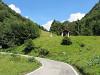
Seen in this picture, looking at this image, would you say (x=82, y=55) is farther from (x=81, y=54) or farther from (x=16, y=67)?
(x=16, y=67)

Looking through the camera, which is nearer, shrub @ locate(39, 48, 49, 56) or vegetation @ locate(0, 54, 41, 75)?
vegetation @ locate(0, 54, 41, 75)

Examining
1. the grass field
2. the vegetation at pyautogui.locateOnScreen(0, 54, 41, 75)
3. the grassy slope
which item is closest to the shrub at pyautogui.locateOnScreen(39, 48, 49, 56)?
the grass field

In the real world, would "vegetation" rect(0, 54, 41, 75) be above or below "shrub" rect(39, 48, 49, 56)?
above

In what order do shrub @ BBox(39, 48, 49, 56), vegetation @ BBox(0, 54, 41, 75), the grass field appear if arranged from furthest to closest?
1. shrub @ BBox(39, 48, 49, 56)
2. the grass field
3. vegetation @ BBox(0, 54, 41, 75)

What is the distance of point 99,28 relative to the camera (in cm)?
6338

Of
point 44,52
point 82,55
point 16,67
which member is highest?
point 16,67

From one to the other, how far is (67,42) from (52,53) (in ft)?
24.3

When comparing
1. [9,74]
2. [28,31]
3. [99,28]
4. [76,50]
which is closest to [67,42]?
[76,50]

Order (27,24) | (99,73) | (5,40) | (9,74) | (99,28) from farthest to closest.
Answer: (99,28), (27,24), (5,40), (9,74), (99,73)

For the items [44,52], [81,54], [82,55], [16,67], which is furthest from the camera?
[44,52]

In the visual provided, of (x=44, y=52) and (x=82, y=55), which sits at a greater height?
(x=82, y=55)

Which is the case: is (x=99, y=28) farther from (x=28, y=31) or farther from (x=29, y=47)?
(x=29, y=47)

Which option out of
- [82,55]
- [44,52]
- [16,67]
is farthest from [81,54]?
[16,67]

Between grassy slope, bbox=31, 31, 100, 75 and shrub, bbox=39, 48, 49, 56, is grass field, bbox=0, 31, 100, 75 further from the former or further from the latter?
shrub, bbox=39, 48, 49, 56
